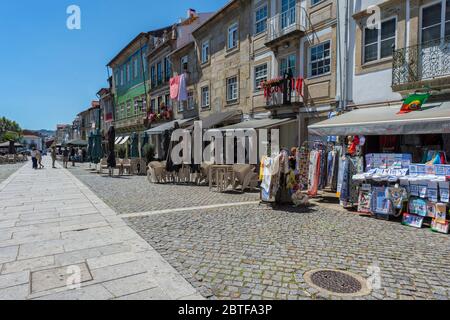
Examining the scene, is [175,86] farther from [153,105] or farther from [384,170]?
[384,170]

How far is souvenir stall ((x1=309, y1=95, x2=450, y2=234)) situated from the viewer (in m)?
6.46

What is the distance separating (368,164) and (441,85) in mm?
3260

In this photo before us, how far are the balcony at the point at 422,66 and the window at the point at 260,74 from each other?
7186 millimetres

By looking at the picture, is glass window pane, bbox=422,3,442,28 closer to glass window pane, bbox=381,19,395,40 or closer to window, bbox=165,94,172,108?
glass window pane, bbox=381,19,395,40

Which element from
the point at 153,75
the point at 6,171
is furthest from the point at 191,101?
the point at 6,171

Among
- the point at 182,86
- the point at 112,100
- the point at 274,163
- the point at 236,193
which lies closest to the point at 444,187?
the point at 274,163

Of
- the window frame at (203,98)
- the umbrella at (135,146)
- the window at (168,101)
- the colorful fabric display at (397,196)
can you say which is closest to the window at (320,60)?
the colorful fabric display at (397,196)

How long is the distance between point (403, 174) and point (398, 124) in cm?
117

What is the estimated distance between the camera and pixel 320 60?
43.1ft

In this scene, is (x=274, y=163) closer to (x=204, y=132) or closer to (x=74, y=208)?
(x=74, y=208)

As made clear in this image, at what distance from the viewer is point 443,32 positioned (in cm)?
926

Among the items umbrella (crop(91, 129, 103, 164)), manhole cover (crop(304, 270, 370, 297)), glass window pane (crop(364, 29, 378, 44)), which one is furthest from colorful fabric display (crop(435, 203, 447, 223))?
umbrella (crop(91, 129, 103, 164))

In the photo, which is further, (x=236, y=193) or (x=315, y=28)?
(x=315, y=28)

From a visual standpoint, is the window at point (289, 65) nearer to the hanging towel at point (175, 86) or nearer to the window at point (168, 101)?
the hanging towel at point (175, 86)
